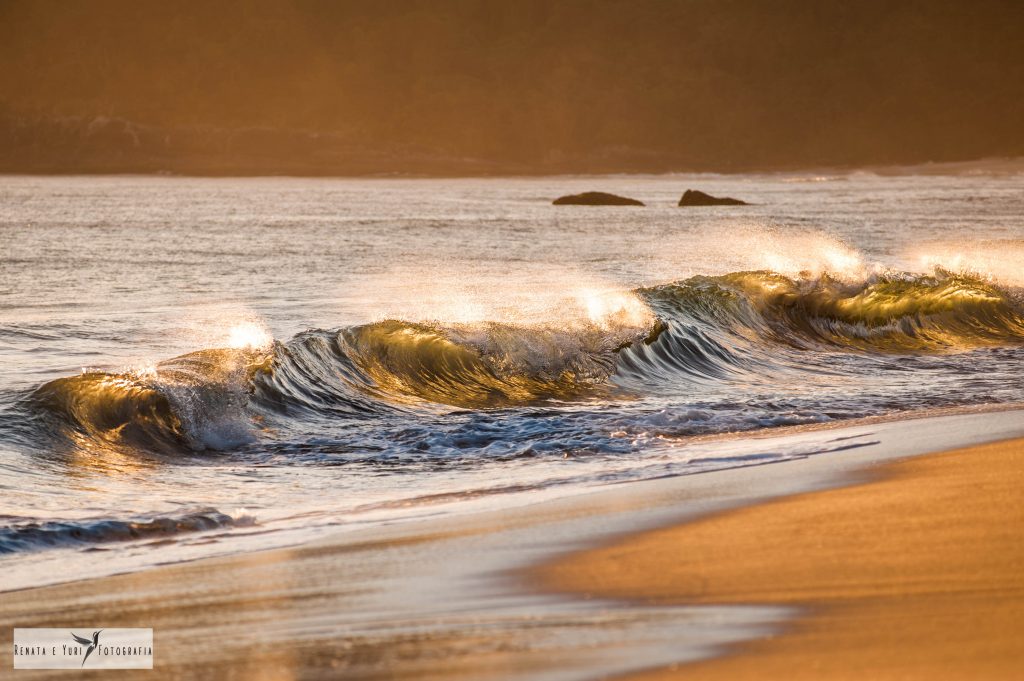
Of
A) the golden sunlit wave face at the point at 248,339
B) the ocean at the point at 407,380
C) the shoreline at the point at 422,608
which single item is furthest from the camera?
the golden sunlit wave face at the point at 248,339

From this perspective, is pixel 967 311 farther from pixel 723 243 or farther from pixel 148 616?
pixel 723 243

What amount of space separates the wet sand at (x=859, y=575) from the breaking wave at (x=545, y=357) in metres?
5.55

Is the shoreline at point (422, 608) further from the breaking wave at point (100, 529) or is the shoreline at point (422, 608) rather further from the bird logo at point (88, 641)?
the breaking wave at point (100, 529)

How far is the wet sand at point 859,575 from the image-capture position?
16.5 ft

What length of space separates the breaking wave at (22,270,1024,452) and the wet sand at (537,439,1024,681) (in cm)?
555

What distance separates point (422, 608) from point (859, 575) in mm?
2167

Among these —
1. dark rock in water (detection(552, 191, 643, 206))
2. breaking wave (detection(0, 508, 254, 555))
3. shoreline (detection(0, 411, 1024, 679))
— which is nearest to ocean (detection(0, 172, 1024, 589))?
breaking wave (detection(0, 508, 254, 555))

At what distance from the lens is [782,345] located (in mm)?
18672

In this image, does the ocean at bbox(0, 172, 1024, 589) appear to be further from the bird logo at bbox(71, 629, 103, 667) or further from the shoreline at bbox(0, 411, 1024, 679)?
the bird logo at bbox(71, 629, 103, 667)

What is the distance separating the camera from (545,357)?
15.7 m

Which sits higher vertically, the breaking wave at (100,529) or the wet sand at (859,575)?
the breaking wave at (100,529)

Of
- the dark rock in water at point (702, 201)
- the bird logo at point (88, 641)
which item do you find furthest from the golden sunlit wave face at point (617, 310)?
the dark rock in water at point (702, 201)

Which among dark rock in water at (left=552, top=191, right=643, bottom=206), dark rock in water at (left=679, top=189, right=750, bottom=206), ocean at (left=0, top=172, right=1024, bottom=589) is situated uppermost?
dark rock in water at (left=552, top=191, right=643, bottom=206)

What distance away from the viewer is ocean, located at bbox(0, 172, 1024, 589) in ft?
28.8
